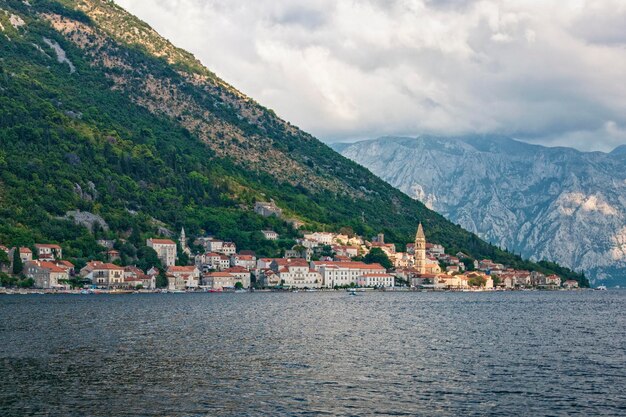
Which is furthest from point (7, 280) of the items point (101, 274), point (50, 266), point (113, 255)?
point (113, 255)

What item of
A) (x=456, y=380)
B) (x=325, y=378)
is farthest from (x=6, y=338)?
(x=456, y=380)

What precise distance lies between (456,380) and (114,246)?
148342 mm

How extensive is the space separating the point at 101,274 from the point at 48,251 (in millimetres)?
11765

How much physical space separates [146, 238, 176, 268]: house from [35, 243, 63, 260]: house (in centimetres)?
2454

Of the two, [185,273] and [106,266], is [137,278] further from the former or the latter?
[185,273]

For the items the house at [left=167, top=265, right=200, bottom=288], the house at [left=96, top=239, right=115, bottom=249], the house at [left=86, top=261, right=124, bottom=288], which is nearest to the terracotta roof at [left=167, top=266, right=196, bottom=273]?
the house at [left=167, top=265, right=200, bottom=288]

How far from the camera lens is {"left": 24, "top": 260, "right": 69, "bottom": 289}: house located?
165m

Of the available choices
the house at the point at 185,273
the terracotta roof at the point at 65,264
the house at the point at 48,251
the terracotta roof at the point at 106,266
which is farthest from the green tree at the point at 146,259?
the house at the point at 48,251

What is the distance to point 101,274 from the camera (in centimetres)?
17538

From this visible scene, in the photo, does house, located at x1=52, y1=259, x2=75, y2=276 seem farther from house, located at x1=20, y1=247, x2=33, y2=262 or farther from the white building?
house, located at x1=20, y1=247, x2=33, y2=262

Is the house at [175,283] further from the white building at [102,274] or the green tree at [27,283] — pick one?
the green tree at [27,283]

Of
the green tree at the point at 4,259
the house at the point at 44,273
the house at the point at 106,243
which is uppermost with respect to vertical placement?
the house at the point at 106,243

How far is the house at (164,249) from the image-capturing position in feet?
646

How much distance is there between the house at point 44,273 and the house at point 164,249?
102 feet
